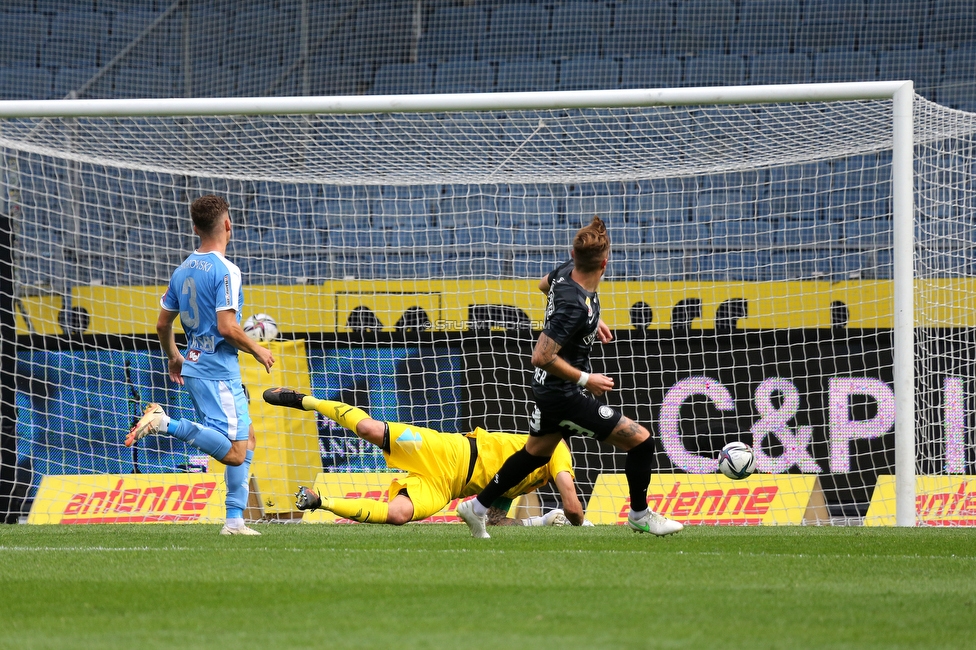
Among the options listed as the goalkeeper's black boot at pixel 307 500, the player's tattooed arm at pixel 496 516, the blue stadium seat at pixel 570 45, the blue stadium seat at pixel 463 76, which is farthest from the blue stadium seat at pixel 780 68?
the goalkeeper's black boot at pixel 307 500

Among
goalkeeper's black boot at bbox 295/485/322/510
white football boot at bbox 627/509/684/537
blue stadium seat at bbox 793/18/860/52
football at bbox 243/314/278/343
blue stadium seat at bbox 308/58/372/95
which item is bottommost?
white football boot at bbox 627/509/684/537

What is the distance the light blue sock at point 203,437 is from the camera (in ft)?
19.7

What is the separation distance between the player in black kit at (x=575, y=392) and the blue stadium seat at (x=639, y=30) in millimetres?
10936

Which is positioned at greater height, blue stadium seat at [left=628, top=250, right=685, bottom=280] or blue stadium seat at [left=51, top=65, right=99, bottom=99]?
blue stadium seat at [left=51, top=65, right=99, bottom=99]

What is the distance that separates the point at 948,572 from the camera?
4.73m

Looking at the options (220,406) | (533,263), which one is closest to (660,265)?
(533,263)

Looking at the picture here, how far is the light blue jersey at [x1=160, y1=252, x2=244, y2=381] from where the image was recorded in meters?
6.04

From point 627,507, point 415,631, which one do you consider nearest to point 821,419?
point 627,507

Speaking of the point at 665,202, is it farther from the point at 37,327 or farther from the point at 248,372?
the point at 37,327

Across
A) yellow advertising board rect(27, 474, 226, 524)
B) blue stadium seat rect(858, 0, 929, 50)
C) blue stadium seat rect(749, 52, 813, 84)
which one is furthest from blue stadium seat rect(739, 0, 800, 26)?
yellow advertising board rect(27, 474, 226, 524)

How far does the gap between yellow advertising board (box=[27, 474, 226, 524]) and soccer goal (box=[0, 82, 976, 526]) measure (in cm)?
2

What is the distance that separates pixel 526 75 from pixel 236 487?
36.3 feet

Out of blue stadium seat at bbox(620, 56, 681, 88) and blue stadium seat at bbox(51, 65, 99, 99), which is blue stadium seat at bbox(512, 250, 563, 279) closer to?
blue stadium seat at bbox(620, 56, 681, 88)

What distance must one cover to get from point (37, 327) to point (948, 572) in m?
7.96
